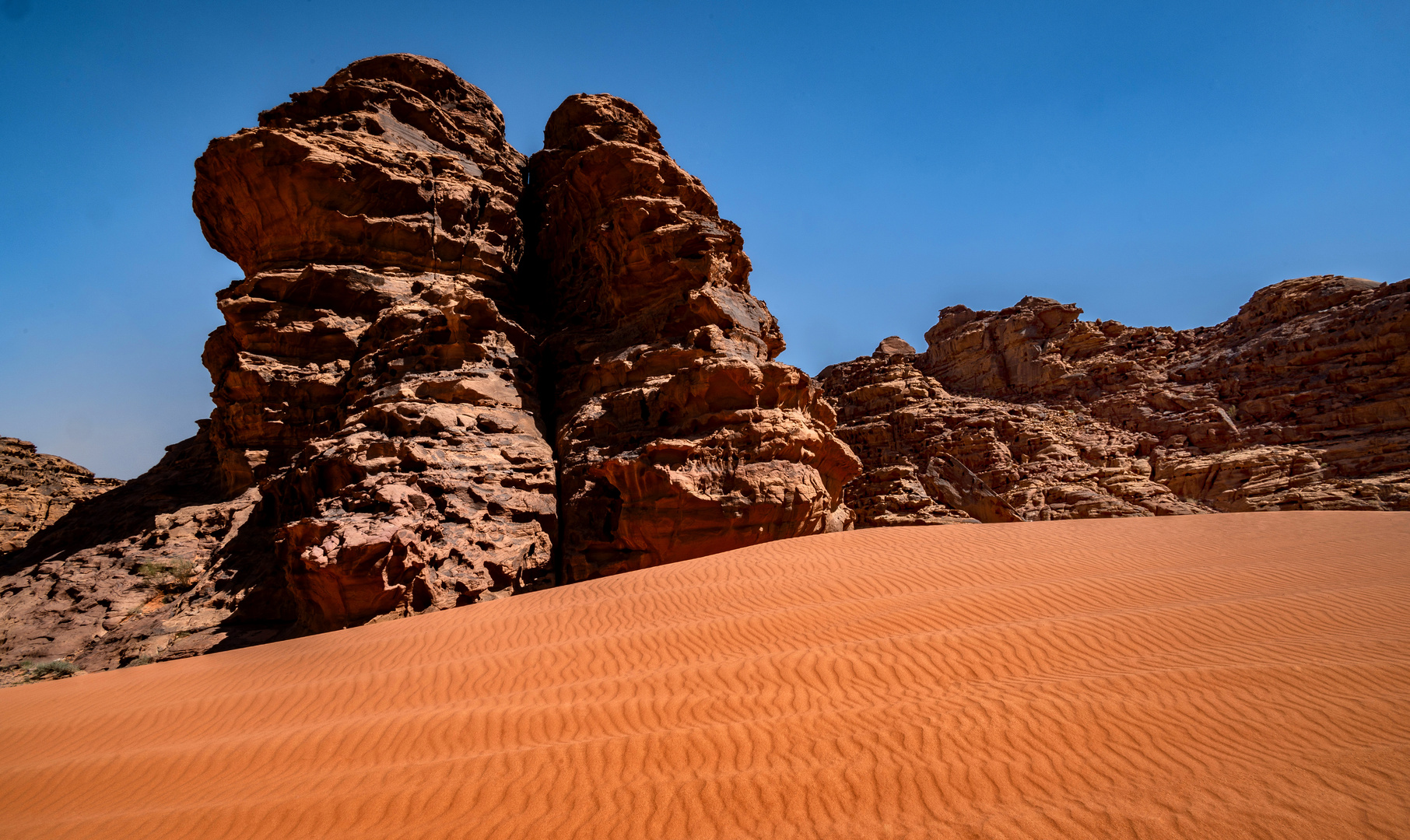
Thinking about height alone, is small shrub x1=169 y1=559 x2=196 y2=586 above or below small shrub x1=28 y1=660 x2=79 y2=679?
above

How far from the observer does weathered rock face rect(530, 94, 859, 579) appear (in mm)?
13844

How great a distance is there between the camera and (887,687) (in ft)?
19.3

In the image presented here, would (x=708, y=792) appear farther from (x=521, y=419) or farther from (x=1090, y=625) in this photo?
(x=521, y=419)

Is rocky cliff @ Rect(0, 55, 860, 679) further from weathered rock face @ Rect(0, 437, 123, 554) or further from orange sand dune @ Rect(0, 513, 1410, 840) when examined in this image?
weathered rock face @ Rect(0, 437, 123, 554)

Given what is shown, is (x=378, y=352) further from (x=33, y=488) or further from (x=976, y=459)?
(x=976, y=459)

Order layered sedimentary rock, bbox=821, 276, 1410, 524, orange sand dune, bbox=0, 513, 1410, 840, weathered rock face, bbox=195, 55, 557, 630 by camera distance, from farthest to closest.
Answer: layered sedimentary rock, bbox=821, 276, 1410, 524, weathered rock face, bbox=195, 55, 557, 630, orange sand dune, bbox=0, 513, 1410, 840

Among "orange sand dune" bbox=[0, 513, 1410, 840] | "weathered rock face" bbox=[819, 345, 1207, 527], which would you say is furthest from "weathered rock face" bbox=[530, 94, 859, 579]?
"weathered rock face" bbox=[819, 345, 1207, 527]

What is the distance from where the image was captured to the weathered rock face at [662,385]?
1384cm

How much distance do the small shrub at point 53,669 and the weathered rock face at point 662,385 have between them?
30.9 ft

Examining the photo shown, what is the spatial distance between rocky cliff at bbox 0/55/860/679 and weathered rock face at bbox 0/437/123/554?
5.67 m

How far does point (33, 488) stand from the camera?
2256 cm

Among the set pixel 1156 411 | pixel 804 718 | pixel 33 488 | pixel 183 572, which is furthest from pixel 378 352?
pixel 1156 411

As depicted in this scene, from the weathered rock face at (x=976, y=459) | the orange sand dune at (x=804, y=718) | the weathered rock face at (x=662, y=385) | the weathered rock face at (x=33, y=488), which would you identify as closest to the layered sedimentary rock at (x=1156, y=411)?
the weathered rock face at (x=976, y=459)

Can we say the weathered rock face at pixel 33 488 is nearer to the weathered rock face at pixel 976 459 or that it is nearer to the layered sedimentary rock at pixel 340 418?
the layered sedimentary rock at pixel 340 418
